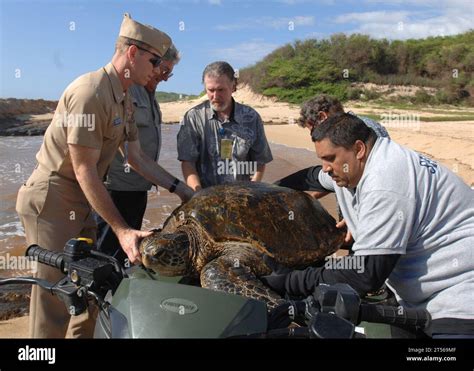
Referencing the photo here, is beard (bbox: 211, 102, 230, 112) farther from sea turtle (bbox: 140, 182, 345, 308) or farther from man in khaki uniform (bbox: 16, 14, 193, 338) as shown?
sea turtle (bbox: 140, 182, 345, 308)

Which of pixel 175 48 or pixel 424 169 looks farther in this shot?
pixel 175 48

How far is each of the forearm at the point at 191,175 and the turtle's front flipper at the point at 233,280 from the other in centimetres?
101

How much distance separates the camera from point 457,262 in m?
1.75

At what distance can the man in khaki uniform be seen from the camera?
2354 mm

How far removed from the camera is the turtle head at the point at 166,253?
2219mm

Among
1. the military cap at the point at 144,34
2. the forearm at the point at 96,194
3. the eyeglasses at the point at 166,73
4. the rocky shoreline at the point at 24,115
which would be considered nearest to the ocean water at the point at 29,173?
the eyeglasses at the point at 166,73

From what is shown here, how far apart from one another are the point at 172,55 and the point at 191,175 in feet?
2.80

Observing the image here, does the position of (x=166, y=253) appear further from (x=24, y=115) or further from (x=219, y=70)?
(x=24, y=115)

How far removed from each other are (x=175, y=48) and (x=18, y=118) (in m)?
29.4

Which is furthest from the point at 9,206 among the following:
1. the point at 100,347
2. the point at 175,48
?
the point at 100,347

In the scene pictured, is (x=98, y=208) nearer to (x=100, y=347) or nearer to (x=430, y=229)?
(x=100, y=347)

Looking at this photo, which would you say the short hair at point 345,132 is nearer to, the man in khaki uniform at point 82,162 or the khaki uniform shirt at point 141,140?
the man in khaki uniform at point 82,162

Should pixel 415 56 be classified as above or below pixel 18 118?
above

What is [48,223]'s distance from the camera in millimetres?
Answer: 2629
